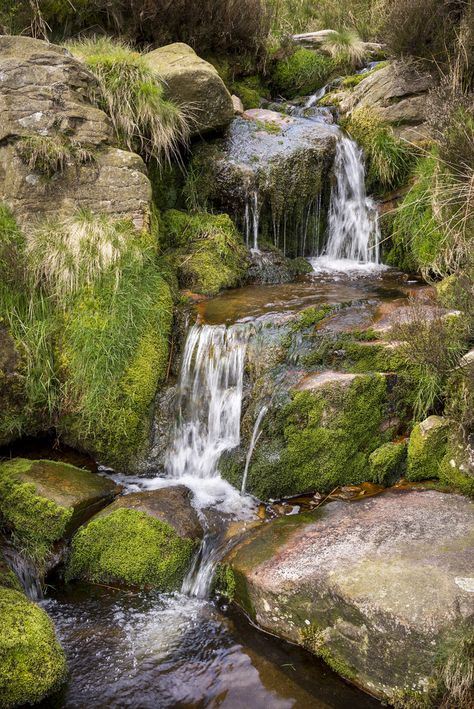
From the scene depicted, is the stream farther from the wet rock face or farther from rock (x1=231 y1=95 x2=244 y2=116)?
rock (x1=231 y1=95 x2=244 y2=116)

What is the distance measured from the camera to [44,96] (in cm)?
609

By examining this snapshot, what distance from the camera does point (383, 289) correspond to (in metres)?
6.28

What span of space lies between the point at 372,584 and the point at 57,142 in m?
5.04

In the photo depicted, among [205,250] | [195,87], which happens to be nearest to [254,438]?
[205,250]

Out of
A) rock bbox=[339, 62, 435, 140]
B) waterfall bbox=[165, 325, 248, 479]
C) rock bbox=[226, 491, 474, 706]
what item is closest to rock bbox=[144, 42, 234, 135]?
rock bbox=[339, 62, 435, 140]

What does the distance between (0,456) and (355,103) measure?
6757 millimetres

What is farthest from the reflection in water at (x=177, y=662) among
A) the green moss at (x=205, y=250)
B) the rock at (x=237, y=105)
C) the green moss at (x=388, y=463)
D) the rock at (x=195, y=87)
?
the rock at (x=237, y=105)

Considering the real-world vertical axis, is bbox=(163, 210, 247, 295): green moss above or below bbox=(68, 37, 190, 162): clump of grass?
below

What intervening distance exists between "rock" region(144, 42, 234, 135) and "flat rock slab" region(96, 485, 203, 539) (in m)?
4.67

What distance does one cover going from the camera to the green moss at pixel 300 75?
32.8ft

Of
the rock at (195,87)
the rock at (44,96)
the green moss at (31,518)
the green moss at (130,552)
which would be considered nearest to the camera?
the green moss at (130,552)

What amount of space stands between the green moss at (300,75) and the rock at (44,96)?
4.60 m

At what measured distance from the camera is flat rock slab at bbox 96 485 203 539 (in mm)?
4309

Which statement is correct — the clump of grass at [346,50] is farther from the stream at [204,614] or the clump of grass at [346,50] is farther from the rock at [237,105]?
the stream at [204,614]
